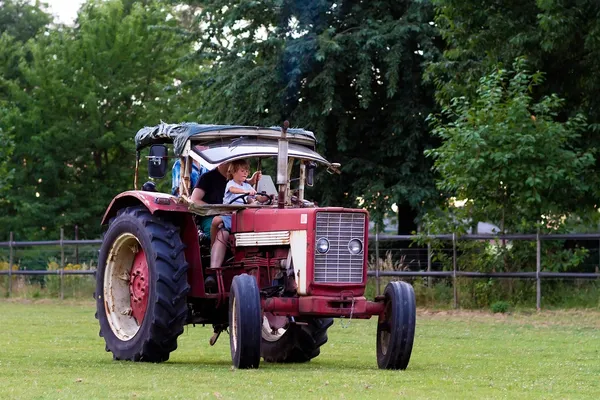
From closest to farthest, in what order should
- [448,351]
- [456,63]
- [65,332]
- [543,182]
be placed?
[448,351] → [65,332] → [543,182] → [456,63]

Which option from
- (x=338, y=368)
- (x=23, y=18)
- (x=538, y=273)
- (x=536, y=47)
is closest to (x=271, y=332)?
(x=338, y=368)

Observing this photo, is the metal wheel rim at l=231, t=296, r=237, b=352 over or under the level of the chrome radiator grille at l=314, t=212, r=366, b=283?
under

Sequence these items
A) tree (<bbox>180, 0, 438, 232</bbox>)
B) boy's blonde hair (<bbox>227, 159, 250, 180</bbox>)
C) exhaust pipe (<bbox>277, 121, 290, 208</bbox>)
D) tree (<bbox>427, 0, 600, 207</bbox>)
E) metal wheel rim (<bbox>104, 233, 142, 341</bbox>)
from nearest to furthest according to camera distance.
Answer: exhaust pipe (<bbox>277, 121, 290, 208</bbox>)
boy's blonde hair (<bbox>227, 159, 250, 180</bbox>)
metal wheel rim (<bbox>104, 233, 142, 341</bbox>)
tree (<bbox>427, 0, 600, 207</bbox>)
tree (<bbox>180, 0, 438, 232</bbox>)

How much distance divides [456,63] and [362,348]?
1266 centimetres

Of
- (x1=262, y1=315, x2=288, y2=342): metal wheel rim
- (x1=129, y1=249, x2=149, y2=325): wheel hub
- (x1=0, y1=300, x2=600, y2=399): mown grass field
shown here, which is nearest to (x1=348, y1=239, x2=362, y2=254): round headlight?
(x1=0, y1=300, x2=600, y2=399): mown grass field

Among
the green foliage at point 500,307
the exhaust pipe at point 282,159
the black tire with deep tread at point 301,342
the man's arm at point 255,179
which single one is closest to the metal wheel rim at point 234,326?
the exhaust pipe at point 282,159

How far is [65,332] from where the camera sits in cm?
1858

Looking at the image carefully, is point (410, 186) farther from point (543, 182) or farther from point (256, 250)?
point (256, 250)

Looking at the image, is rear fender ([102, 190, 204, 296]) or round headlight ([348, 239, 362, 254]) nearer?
round headlight ([348, 239, 362, 254])

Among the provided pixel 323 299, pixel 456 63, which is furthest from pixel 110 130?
pixel 323 299

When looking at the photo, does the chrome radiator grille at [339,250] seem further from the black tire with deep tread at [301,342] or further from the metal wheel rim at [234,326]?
the black tire with deep tread at [301,342]

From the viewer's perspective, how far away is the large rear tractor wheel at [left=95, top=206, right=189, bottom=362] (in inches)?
503

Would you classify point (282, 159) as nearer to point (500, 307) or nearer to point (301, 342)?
point (301, 342)

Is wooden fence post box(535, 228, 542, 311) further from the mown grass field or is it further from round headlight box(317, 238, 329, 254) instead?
round headlight box(317, 238, 329, 254)
